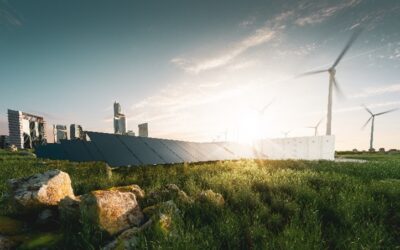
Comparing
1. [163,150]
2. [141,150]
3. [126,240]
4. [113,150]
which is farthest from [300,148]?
[126,240]

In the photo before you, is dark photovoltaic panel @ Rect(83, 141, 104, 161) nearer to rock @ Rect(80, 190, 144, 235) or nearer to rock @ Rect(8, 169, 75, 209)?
rock @ Rect(8, 169, 75, 209)

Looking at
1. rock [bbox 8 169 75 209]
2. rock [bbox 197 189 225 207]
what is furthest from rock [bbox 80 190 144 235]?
rock [bbox 197 189 225 207]

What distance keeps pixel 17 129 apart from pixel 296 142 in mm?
147559

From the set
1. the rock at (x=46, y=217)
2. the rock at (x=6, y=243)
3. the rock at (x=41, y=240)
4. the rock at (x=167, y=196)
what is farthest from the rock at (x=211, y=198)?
the rock at (x=6, y=243)

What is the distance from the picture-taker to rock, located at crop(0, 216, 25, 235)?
233 inches

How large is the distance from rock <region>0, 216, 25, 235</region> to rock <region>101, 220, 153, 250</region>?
2.63 meters

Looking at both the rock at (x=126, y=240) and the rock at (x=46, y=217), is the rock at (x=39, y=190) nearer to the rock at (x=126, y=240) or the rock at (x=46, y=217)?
the rock at (x=46, y=217)

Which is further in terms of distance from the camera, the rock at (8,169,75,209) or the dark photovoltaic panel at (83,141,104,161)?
the dark photovoltaic panel at (83,141,104,161)

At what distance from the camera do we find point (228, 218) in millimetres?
6574

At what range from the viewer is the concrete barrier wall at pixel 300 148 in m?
31.6

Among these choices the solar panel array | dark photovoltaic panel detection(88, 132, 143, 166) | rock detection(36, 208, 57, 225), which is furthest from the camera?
the solar panel array

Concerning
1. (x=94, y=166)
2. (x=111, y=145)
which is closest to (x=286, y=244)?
(x=111, y=145)

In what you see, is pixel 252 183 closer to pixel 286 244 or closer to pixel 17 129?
Result: pixel 286 244

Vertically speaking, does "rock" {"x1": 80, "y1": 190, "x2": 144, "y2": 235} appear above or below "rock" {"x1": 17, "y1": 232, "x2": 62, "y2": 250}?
above
